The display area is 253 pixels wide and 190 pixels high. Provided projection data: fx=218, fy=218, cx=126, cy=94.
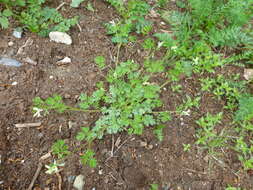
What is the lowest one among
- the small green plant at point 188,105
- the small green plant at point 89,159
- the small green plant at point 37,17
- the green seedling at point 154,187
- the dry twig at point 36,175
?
the green seedling at point 154,187

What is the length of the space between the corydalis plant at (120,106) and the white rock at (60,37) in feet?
2.41

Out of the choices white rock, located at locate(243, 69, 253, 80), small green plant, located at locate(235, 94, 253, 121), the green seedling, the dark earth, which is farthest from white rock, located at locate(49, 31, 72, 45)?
white rock, located at locate(243, 69, 253, 80)

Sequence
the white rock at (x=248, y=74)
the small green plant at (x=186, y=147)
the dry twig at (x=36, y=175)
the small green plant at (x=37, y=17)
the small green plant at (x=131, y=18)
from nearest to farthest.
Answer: the dry twig at (x=36, y=175) → the small green plant at (x=186, y=147) → the small green plant at (x=37, y=17) → the small green plant at (x=131, y=18) → the white rock at (x=248, y=74)

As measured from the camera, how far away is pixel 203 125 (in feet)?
8.41

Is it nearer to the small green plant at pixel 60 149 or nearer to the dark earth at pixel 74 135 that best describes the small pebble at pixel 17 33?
the dark earth at pixel 74 135

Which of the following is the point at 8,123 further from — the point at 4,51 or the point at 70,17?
the point at 70,17

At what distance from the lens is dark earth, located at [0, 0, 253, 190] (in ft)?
6.88

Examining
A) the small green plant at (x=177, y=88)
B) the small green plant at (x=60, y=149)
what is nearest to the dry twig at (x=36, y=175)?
the small green plant at (x=60, y=149)

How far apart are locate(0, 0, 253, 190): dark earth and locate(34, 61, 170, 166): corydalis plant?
0.36 ft

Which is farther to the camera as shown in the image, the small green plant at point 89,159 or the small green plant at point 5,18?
the small green plant at point 5,18

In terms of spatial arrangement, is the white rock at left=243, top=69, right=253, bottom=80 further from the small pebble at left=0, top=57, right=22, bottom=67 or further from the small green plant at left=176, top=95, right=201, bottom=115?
the small pebble at left=0, top=57, right=22, bottom=67

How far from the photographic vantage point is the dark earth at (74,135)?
2.10 meters

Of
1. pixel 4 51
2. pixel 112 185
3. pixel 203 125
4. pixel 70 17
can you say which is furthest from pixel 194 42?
pixel 4 51

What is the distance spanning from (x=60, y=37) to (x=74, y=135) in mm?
1273
